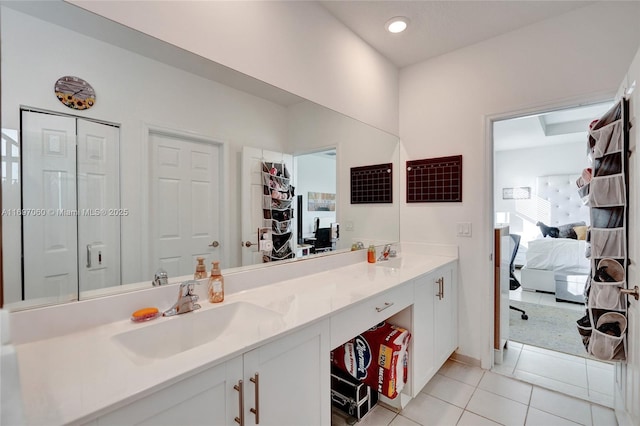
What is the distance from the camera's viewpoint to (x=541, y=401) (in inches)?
77.8

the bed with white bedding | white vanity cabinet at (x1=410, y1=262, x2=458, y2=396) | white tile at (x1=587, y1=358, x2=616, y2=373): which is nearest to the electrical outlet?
white vanity cabinet at (x1=410, y1=262, x2=458, y2=396)

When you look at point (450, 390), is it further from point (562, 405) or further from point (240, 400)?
point (240, 400)

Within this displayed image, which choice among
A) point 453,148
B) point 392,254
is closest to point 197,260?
point 392,254

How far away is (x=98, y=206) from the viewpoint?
3.70 ft

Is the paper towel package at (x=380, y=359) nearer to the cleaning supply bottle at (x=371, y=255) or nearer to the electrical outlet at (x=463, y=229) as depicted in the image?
the cleaning supply bottle at (x=371, y=255)

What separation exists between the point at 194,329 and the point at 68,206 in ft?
2.10

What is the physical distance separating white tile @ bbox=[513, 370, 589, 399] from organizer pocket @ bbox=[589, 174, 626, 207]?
136cm

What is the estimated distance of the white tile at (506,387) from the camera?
6.64 ft

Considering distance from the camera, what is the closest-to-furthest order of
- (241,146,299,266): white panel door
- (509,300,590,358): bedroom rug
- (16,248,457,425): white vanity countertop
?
1. (16,248,457,425): white vanity countertop
2. (241,146,299,266): white panel door
3. (509,300,590,358): bedroom rug

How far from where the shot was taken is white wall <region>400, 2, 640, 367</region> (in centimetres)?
192

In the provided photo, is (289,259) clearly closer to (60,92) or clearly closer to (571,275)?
(60,92)

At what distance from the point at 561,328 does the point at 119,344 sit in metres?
3.81

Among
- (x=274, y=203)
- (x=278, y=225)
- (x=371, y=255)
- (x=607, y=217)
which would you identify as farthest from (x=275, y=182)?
(x=607, y=217)

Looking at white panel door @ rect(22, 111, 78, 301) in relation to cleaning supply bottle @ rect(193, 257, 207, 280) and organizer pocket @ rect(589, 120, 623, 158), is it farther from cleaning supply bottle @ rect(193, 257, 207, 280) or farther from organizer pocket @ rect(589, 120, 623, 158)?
organizer pocket @ rect(589, 120, 623, 158)
